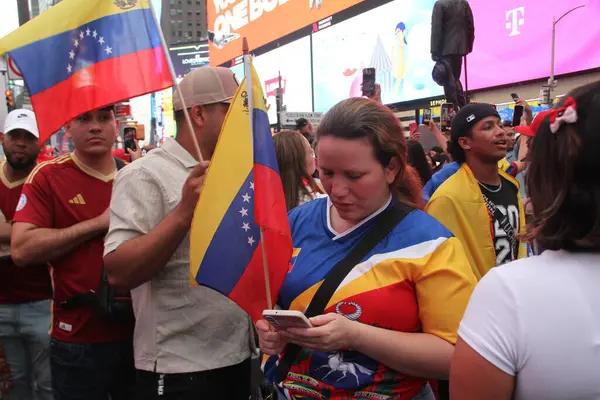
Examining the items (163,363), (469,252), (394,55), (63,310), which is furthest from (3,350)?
(394,55)

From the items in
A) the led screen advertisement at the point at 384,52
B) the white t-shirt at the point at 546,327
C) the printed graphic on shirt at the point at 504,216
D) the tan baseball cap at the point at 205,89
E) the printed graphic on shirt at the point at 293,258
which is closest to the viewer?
the white t-shirt at the point at 546,327

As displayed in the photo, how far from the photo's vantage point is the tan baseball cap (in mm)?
2363

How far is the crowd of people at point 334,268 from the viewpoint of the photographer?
4.18 feet

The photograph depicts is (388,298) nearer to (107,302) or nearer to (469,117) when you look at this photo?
(107,302)

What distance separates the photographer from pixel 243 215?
191 centimetres

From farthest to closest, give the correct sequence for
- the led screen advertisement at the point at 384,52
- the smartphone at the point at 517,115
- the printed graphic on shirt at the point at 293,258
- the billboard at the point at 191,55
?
the billboard at the point at 191,55, the led screen advertisement at the point at 384,52, the smartphone at the point at 517,115, the printed graphic on shirt at the point at 293,258

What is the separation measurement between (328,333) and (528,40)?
15.7 meters

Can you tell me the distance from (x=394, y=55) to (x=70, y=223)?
64.6 ft

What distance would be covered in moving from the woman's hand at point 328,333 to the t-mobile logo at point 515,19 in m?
15.8

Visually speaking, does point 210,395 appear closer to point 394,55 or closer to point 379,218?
point 379,218

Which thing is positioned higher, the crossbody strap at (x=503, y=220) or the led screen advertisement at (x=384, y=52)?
the led screen advertisement at (x=384, y=52)

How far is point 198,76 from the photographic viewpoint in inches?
94.0

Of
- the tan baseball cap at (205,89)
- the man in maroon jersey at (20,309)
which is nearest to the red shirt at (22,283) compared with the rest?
the man in maroon jersey at (20,309)

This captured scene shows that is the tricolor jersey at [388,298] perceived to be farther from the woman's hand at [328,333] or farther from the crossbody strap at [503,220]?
the crossbody strap at [503,220]
